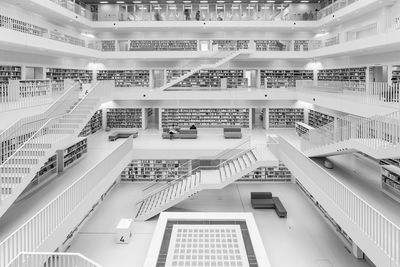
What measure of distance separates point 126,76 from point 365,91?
45.0ft

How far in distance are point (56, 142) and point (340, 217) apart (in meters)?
7.22

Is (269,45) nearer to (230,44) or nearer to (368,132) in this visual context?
(230,44)

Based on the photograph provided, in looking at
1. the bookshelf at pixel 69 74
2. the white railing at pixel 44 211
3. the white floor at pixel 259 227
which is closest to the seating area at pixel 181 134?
the white floor at pixel 259 227

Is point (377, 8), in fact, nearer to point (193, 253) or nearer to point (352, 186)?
point (352, 186)

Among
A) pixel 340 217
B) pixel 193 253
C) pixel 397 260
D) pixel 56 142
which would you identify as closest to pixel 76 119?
pixel 56 142

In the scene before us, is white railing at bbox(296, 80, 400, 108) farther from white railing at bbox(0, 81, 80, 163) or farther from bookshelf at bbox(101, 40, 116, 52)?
bookshelf at bbox(101, 40, 116, 52)

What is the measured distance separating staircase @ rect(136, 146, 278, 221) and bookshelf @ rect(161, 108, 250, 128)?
19.0ft

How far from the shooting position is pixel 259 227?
38.7ft

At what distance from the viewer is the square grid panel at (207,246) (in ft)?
28.4

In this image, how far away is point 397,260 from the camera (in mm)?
5480

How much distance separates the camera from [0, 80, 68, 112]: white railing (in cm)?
984

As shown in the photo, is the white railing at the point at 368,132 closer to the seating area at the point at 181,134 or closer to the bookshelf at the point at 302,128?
the bookshelf at the point at 302,128

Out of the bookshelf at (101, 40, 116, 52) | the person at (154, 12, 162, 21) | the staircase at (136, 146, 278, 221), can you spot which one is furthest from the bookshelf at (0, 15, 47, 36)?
the staircase at (136, 146, 278, 221)

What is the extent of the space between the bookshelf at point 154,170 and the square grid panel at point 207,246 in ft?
17.2
